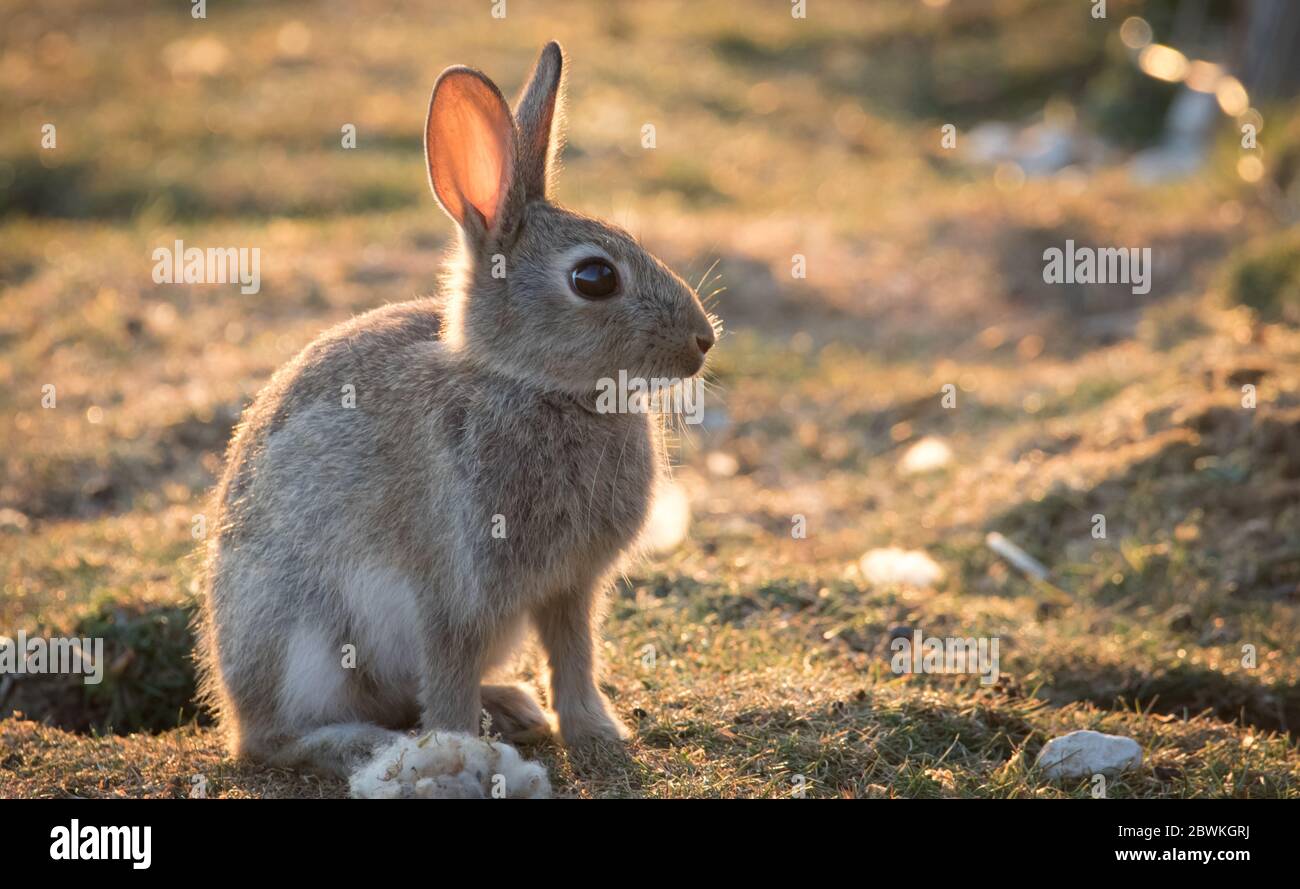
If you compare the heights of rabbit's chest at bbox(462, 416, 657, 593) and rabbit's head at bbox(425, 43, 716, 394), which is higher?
rabbit's head at bbox(425, 43, 716, 394)

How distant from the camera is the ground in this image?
15.8 feet

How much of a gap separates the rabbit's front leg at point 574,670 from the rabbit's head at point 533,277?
76 cm

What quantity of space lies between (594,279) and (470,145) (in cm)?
59

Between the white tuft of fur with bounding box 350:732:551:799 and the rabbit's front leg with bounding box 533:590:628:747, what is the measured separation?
56 cm

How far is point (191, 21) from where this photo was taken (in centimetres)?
1895

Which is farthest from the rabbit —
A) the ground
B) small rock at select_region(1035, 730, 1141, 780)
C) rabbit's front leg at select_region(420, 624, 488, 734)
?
small rock at select_region(1035, 730, 1141, 780)

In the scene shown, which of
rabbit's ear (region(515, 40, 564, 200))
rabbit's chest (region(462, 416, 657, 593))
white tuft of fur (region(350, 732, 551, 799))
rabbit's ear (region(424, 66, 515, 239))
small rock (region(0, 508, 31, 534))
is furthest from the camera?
small rock (region(0, 508, 31, 534))

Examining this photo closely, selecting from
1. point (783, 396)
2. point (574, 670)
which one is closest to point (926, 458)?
point (783, 396)

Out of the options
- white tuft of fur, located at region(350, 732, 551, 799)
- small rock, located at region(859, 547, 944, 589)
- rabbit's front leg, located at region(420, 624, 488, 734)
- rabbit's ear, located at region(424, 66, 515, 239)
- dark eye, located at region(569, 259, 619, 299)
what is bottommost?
white tuft of fur, located at region(350, 732, 551, 799)

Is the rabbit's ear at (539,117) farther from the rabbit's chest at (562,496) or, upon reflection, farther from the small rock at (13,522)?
the small rock at (13,522)

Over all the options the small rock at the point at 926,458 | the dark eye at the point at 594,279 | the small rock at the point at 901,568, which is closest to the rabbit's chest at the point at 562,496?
the dark eye at the point at 594,279

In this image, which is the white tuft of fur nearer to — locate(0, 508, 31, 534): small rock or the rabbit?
the rabbit
